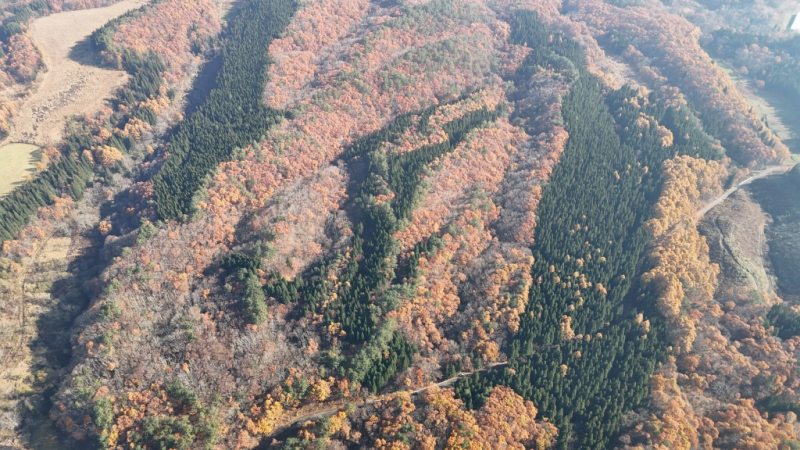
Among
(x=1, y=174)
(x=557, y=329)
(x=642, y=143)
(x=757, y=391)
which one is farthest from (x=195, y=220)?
(x=642, y=143)

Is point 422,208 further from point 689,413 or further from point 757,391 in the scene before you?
point 757,391

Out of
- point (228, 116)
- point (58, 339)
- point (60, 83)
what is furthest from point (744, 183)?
point (60, 83)

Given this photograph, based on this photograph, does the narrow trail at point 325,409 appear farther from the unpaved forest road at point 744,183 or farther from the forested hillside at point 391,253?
the unpaved forest road at point 744,183

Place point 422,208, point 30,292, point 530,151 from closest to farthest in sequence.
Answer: point 30,292 < point 422,208 < point 530,151

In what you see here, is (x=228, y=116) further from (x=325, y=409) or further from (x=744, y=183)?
(x=744, y=183)

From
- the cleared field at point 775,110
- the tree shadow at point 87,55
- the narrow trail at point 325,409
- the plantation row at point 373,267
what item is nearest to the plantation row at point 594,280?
the narrow trail at point 325,409

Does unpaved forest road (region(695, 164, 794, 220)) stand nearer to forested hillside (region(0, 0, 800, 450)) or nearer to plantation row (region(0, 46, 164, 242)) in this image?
forested hillside (region(0, 0, 800, 450))
